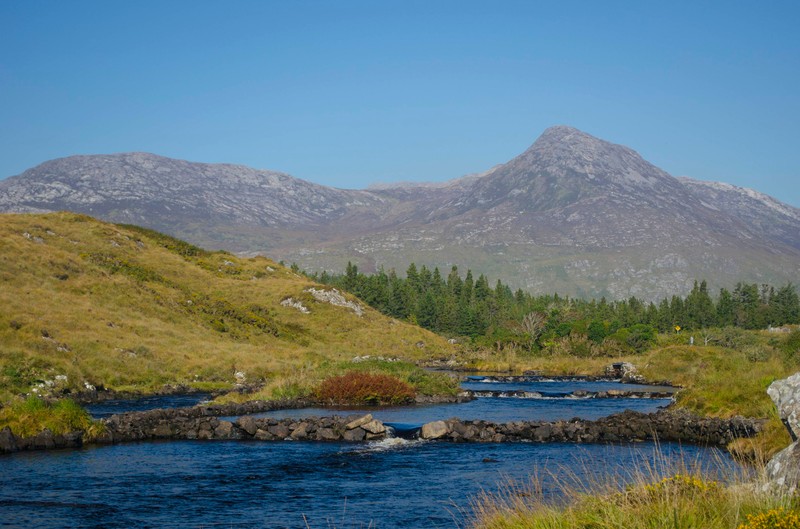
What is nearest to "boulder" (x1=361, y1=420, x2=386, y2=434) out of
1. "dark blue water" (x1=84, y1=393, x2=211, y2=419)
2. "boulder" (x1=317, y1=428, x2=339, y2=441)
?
"boulder" (x1=317, y1=428, x2=339, y2=441)

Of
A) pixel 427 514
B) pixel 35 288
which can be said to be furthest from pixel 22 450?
pixel 35 288

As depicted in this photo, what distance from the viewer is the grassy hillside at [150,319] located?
48.5m

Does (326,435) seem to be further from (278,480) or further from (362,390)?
(362,390)

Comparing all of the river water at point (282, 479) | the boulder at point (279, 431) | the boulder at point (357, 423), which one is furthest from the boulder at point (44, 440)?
the boulder at point (357, 423)

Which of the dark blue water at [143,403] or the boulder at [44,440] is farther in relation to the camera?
the dark blue water at [143,403]

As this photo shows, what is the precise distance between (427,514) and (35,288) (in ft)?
182

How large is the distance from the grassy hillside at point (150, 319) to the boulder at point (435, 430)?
2177 centimetres

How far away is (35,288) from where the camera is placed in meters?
62.1

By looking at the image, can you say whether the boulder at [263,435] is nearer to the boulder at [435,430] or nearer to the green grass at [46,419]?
the green grass at [46,419]

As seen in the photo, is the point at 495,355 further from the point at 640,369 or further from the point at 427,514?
the point at 427,514

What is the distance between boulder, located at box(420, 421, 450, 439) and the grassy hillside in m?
21.8

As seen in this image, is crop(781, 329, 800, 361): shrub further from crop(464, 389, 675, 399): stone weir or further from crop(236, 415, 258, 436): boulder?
crop(236, 415, 258, 436): boulder

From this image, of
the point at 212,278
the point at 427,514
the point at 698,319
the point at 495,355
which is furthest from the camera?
the point at 698,319

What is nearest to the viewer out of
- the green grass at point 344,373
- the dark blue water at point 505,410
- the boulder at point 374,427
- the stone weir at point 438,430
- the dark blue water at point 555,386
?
the stone weir at point 438,430
